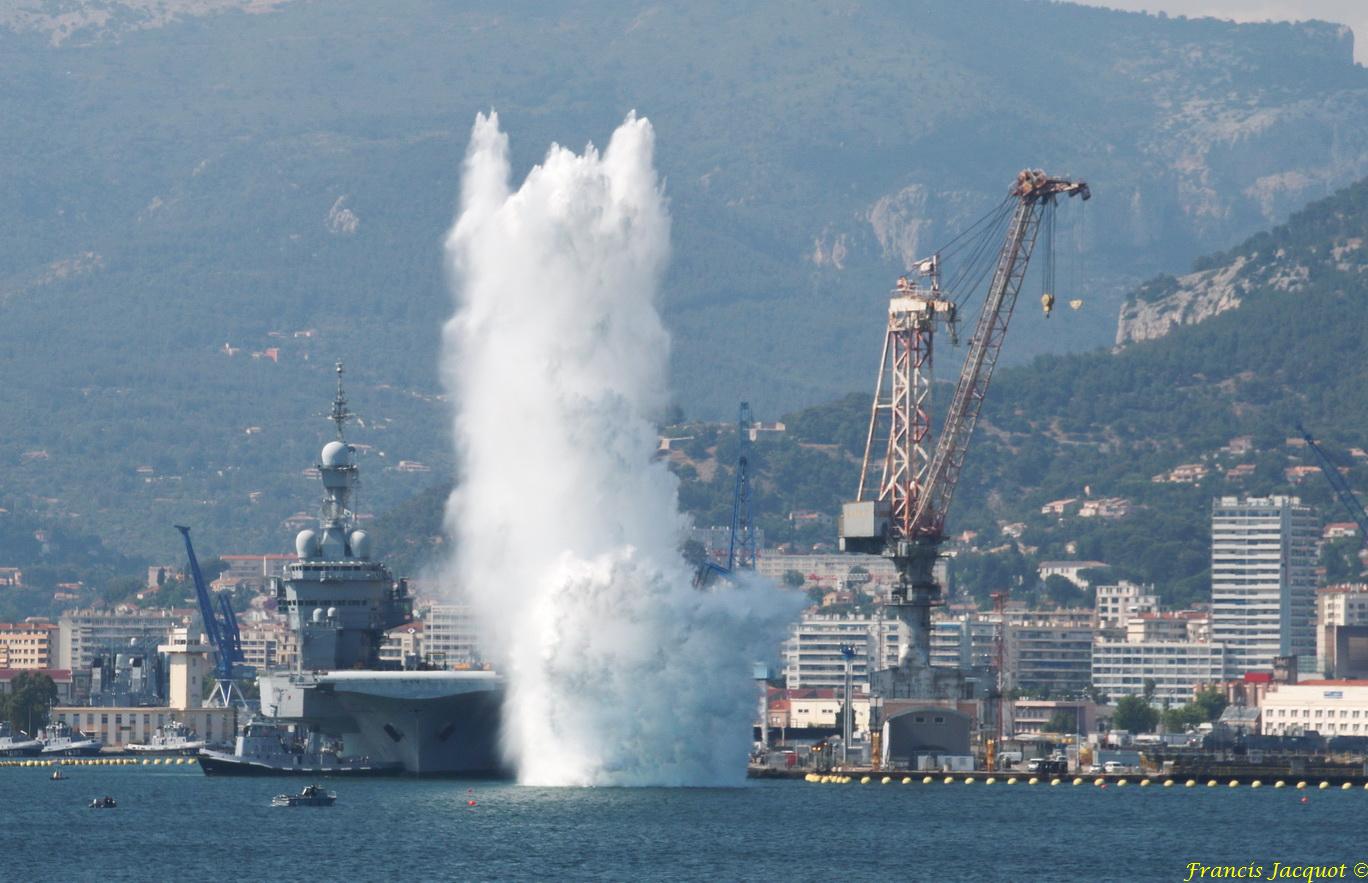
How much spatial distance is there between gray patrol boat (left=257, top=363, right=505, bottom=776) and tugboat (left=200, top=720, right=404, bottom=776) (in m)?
0.68

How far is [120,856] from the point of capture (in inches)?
4496

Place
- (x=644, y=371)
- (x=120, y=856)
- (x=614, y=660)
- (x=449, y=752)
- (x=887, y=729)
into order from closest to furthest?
1. (x=120, y=856)
2. (x=614, y=660)
3. (x=644, y=371)
4. (x=449, y=752)
5. (x=887, y=729)

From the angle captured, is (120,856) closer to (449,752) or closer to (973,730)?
(449,752)

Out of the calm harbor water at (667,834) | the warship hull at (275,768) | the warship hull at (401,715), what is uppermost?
the warship hull at (401,715)

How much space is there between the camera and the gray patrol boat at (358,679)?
14612cm

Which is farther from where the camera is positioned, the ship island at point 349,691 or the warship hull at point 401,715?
the ship island at point 349,691

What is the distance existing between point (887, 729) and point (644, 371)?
124ft

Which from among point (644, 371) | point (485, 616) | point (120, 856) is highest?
point (644, 371)

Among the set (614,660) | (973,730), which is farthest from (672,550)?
(973,730)

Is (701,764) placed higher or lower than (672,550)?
lower

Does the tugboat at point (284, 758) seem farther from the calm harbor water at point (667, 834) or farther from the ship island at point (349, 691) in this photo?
the calm harbor water at point (667, 834)

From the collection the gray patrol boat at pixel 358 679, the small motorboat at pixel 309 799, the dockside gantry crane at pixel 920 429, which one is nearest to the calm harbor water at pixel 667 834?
the small motorboat at pixel 309 799

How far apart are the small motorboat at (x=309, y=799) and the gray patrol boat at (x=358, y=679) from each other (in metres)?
9.25

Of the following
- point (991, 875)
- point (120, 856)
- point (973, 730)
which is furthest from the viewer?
point (973, 730)
